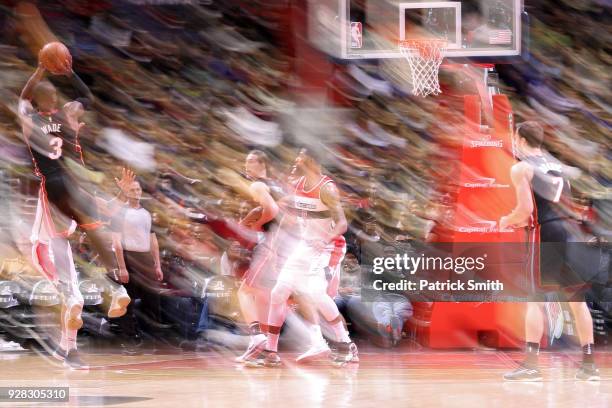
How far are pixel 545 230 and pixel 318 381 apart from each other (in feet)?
5.72

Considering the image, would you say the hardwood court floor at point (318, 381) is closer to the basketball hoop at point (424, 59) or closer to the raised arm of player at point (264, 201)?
the raised arm of player at point (264, 201)

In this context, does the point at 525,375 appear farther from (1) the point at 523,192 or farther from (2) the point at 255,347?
(2) the point at 255,347

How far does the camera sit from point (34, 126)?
7.27 metres

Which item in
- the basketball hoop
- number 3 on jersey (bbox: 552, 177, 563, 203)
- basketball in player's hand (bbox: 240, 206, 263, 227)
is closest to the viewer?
number 3 on jersey (bbox: 552, 177, 563, 203)

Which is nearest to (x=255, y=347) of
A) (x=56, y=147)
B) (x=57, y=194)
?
(x=57, y=194)

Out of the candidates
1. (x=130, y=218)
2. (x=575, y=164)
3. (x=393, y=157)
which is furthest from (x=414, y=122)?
(x=130, y=218)

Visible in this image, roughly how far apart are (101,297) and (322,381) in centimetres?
274

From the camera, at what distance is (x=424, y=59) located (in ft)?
30.5

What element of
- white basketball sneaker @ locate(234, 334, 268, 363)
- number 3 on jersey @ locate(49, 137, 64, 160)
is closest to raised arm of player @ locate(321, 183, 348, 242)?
white basketball sneaker @ locate(234, 334, 268, 363)

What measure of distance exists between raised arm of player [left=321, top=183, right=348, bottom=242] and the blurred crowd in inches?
68.3

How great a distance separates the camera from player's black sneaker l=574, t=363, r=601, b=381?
6.55m

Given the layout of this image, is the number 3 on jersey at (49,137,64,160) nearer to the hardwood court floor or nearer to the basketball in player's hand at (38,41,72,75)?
the basketball in player's hand at (38,41,72,75)

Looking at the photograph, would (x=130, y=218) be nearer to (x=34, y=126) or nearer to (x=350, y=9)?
(x=34, y=126)

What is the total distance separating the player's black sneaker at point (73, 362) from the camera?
7.25 m
